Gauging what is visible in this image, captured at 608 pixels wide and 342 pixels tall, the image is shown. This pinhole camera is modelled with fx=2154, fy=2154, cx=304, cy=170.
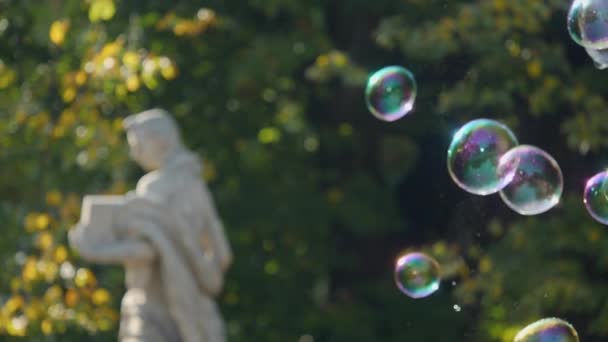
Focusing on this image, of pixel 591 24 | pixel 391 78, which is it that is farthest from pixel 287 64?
pixel 591 24

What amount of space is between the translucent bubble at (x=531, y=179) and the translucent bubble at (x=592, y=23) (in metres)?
0.47

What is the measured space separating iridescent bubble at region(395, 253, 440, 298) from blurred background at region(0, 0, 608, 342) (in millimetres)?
1792

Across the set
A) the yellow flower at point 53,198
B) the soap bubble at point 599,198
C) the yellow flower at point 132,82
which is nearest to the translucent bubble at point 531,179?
the soap bubble at point 599,198

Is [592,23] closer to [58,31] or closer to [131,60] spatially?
[58,31]

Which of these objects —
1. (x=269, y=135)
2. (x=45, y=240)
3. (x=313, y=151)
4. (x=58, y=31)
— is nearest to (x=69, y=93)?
(x=45, y=240)

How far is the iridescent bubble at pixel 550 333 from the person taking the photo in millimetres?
6609

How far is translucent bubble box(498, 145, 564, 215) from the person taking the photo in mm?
6988

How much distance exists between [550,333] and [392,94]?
152 cm

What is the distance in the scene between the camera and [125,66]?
38.2 ft

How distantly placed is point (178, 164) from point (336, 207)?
390 centimetres

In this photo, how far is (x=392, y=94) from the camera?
7859 millimetres

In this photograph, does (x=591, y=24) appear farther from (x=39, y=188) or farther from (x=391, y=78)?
(x=39, y=188)

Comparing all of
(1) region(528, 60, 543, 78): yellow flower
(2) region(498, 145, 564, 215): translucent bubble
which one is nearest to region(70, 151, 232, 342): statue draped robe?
(1) region(528, 60, 543, 78): yellow flower

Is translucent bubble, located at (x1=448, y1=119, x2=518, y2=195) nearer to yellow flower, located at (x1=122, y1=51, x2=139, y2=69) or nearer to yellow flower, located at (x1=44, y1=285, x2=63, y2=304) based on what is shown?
yellow flower, located at (x1=122, y1=51, x2=139, y2=69)
